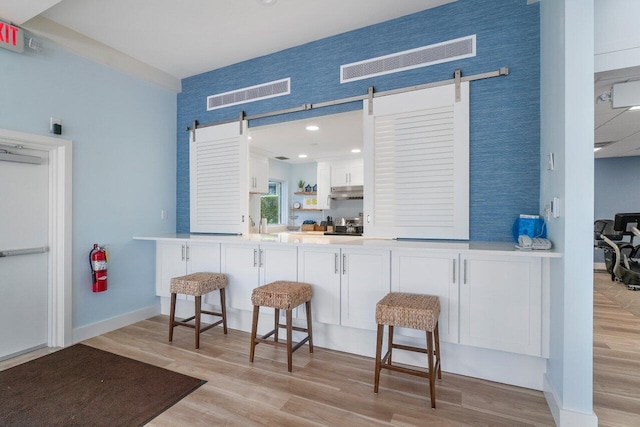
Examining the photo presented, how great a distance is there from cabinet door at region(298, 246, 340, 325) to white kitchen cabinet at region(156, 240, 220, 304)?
1.05 m

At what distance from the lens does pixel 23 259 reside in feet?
8.89

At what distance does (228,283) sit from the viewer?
3.19 m

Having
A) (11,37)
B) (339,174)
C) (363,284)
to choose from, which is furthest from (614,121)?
(11,37)

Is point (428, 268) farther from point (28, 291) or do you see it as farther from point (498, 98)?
point (28, 291)

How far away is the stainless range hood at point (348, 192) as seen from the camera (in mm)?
6279

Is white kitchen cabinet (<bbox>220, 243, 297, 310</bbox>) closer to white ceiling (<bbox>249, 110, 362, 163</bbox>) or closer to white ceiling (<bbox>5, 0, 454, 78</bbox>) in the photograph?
white ceiling (<bbox>249, 110, 362, 163</bbox>)

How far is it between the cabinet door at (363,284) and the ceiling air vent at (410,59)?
166 centimetres

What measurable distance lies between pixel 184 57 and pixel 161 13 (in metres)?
0.78

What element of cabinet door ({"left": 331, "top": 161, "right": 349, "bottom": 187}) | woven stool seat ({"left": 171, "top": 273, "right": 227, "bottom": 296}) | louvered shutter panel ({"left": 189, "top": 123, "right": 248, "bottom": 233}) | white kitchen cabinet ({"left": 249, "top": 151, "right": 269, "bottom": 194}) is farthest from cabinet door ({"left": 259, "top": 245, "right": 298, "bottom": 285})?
cabinet door ({"left": 331, "top": 161, "right": 349, "bottom": 187})

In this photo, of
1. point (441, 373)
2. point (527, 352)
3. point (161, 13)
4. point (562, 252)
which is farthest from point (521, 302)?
point (161, 13)

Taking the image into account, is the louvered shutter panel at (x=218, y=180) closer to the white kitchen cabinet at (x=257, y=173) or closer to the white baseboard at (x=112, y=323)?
the white baseboard at (x=112, y=323)

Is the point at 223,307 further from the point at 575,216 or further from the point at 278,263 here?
the point at 575,216

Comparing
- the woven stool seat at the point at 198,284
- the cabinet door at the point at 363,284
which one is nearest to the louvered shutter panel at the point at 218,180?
the woven stool seat at the point at 198,284

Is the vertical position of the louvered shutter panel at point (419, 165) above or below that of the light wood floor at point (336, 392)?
above
